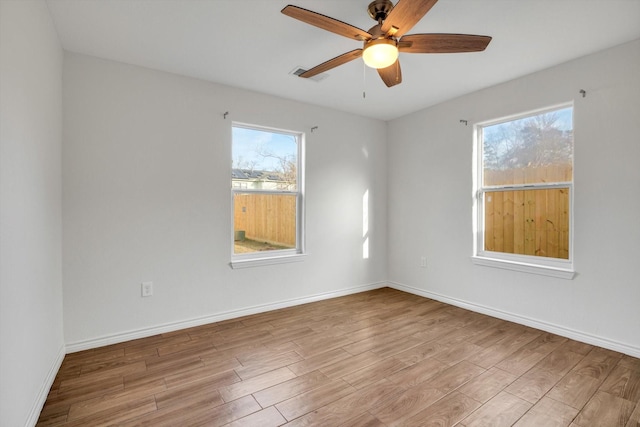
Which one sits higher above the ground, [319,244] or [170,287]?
[319,244]

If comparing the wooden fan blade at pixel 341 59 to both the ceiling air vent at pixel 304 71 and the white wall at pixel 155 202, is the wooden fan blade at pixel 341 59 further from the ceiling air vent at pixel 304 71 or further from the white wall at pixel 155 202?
the white wall at pixel 155 202

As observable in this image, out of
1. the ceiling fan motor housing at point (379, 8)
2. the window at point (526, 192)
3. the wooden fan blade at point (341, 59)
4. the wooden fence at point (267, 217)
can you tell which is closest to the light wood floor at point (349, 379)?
the window at point (526, 192)

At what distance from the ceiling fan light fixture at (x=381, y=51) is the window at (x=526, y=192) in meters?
2.08

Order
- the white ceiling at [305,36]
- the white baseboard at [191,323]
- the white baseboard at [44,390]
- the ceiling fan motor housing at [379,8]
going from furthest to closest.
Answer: the white baseboard at [191,323]
the white ceiling at [305,36]
the ceiling fan motor housing at [379,8]
the white baseboard at [44,390]

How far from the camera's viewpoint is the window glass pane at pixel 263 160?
136 inches

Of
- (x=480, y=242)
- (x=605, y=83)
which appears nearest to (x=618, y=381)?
(x=480, y=242)

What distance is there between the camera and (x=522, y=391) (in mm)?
2023

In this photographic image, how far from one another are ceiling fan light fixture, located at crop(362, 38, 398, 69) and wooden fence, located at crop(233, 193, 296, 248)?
6.86 feet

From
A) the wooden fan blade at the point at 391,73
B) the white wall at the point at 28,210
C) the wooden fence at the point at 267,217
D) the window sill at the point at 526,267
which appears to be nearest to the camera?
the white wall at the point at 28,210

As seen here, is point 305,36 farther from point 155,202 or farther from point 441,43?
point 155,202

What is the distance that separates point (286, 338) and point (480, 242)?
96.4 inches

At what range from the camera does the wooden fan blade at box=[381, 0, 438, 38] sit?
157 centimetres

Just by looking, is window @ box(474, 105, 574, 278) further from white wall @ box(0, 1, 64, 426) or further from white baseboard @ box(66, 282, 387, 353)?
white wall @ box(0, 1, 64, 426)

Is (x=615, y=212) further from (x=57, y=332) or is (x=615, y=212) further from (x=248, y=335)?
(x=57, y=332)
